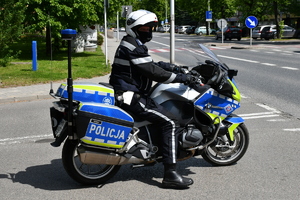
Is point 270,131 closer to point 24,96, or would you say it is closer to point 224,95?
point 224,95

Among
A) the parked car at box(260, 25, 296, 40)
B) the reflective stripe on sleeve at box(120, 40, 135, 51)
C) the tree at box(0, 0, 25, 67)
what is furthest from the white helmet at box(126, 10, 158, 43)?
the parked car at box(260, 25, 296, 40)

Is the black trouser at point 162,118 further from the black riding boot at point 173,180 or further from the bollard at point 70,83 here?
the bollard at point 70,83

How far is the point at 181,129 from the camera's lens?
4.58m

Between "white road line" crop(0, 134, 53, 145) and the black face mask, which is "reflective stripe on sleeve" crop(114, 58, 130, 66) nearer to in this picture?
the black face mask

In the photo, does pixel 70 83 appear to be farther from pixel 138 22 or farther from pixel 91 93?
pixel 138 22

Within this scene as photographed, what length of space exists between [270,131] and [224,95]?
8.78 ft

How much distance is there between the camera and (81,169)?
14.9 ft

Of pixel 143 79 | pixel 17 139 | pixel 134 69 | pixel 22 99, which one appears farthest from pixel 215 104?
pixel 22 99

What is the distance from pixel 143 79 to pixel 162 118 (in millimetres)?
435

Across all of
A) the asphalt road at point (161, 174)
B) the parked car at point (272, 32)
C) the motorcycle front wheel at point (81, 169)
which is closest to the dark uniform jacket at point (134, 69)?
the motorcycle front wheel at point (81, 169)

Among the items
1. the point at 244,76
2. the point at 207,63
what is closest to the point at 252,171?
the point at 207,63

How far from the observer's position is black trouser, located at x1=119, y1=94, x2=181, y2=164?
170 inches

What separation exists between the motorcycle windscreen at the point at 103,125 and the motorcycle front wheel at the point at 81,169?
323 millimetres

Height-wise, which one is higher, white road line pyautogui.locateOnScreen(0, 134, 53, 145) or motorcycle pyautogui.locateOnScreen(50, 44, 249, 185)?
motorcycle pyautogui.locateOnScreen(50, 44, 249, 185)
